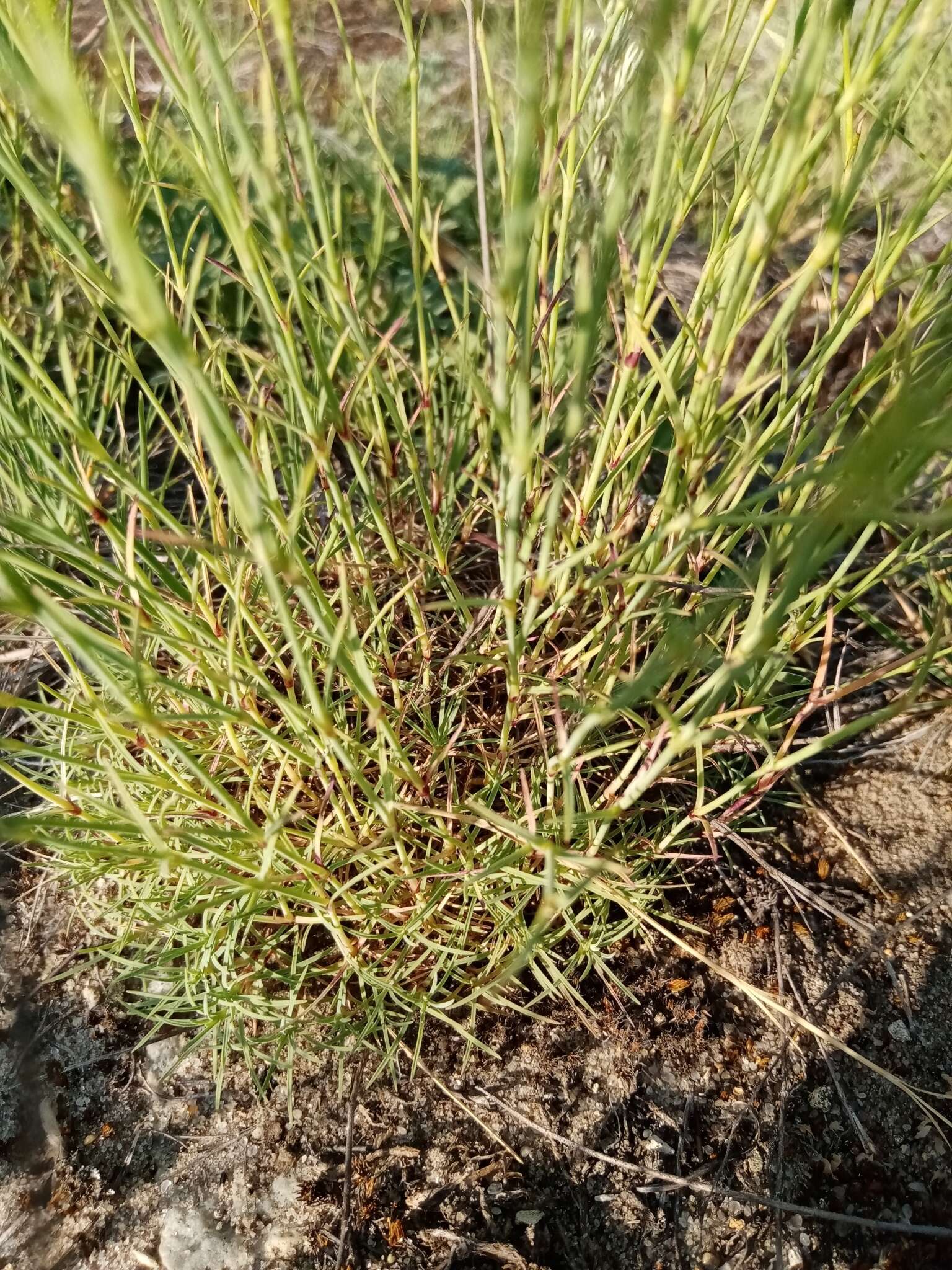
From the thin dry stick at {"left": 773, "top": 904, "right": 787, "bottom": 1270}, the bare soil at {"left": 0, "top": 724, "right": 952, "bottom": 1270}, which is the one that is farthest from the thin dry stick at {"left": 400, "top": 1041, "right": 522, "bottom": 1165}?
the thin dry stick at {"left": 773, "top": 904, "right": 787, "bottom": 1270}

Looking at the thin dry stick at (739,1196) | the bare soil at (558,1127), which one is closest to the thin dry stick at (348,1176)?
the bare soil at (558,1127)

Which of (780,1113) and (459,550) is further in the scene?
(459,550)

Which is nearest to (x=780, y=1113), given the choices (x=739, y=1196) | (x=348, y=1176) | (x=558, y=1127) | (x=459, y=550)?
(x=739, y=1196)

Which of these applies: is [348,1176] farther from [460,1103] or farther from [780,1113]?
[780,1113]

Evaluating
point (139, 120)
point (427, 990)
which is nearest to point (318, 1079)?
point (427, 990)

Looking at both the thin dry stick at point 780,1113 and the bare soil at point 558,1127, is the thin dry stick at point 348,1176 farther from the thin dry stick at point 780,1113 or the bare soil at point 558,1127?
the thin dry stick at point 780,1113

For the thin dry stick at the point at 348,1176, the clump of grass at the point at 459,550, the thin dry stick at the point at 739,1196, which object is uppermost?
the clump of grass at the point at 459,550
